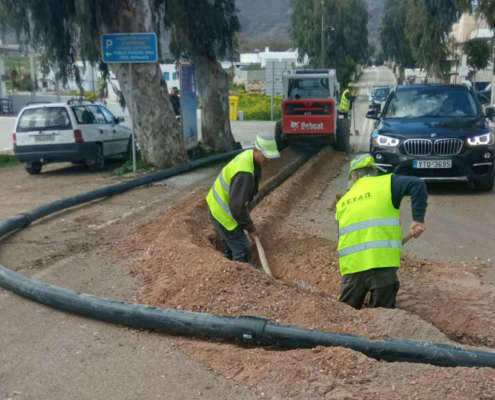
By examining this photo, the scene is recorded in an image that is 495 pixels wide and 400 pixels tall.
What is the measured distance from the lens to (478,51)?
143 feet

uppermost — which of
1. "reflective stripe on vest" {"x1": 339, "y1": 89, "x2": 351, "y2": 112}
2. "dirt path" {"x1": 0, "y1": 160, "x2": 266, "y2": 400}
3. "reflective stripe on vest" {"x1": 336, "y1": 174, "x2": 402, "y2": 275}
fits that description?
"reflective stripe on vest" {"x1": 339, "y1": 89, "x2": 351, "y2": 112}

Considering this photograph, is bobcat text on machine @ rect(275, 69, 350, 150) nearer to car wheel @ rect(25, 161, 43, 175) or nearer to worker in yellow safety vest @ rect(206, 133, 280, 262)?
car wheel @ rect(25, 161, 43, 175)

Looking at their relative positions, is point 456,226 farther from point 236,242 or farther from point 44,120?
point 44,120

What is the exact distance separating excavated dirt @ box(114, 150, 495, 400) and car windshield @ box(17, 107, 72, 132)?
6.90 m

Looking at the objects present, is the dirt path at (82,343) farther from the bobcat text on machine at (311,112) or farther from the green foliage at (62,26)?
the bobcat text on machine at (311,112)

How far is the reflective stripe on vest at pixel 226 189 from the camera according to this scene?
6223 mm

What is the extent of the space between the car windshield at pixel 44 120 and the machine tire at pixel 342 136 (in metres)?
Answer: 8.96

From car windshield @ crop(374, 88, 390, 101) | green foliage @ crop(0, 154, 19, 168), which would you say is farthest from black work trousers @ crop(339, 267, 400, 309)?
car windshield @ crop(374, 88, 390, 101)

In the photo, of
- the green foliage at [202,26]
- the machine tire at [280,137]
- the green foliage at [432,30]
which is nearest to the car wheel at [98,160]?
the green foliage at [202,26]

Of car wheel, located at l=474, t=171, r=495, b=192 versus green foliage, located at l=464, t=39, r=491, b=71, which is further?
green foliage, located at l=464, t=39, r=491, b=71

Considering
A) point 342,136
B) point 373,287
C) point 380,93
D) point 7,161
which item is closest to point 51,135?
point 7,161

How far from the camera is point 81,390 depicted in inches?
166

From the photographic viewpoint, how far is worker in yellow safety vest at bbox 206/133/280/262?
20.4 feet

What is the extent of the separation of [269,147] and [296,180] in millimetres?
7251
